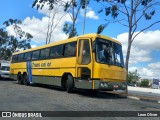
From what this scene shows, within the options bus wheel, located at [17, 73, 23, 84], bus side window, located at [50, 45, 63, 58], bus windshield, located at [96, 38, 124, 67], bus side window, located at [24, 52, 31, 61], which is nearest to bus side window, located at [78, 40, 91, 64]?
bus windshield, located at [96, 38, 124, 67]

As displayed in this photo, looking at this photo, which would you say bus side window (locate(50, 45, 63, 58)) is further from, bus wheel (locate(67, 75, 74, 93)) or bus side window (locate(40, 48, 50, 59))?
bus wheel (locate(67, 75, 74, 93))

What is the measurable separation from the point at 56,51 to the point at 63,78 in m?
2.36

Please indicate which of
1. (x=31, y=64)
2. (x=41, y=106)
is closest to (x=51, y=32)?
(x=31, y=64)

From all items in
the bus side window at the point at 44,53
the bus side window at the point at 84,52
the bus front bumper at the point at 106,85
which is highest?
the bus side window at the point at 44,53

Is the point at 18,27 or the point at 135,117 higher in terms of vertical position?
the point at 18,27

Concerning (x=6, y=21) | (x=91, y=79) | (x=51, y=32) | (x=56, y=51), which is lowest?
(x=91, y=79)

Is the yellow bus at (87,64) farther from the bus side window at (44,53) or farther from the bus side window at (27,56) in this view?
the bus side window at (27,56)

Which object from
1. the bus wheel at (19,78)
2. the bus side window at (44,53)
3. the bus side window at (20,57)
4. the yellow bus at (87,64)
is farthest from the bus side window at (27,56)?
the yellow bus at (87,64)

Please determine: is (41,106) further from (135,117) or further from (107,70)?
(107,70)

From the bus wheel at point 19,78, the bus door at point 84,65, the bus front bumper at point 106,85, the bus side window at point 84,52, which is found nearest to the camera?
the bus front bumper at point 106,85

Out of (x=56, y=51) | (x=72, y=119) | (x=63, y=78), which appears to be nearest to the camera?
(x=72, y=119)

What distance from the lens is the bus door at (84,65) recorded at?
17.7 m

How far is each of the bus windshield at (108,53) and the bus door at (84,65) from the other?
1.63 ft

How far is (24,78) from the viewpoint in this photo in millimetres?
28453
